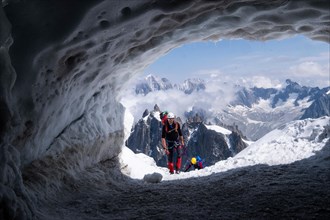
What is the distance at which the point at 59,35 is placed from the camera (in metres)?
4.85

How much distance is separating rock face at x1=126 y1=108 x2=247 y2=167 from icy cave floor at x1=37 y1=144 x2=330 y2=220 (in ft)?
281

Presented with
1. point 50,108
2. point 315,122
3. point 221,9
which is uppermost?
point 221,9

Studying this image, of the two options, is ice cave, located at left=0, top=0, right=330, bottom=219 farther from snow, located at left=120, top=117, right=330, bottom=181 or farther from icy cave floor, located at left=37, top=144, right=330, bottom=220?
snow, located at left=120, top=117, right=330, bottom=181

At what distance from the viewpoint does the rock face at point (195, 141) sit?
132750 millimetres

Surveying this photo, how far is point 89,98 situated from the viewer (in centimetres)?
860

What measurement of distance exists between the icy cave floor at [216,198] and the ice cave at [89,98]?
21mm

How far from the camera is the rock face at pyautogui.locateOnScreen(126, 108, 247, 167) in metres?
133

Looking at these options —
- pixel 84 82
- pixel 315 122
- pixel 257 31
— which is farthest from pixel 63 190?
pixel 315 122

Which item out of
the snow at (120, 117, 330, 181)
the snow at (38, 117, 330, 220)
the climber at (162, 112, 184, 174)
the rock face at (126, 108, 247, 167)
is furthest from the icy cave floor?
the rock face at (126, 108, 247, 167)

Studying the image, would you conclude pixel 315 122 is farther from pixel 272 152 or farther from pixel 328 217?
pixel 328 217

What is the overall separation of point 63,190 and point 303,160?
5.90 meters

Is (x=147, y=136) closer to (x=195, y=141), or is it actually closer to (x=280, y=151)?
(x=195, y=141)

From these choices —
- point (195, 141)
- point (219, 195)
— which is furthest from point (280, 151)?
point (195, 141)

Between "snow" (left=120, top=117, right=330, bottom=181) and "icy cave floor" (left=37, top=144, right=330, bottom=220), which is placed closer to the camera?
"icy cave floor" (left=37, top=144, right=330, bottom=220)
